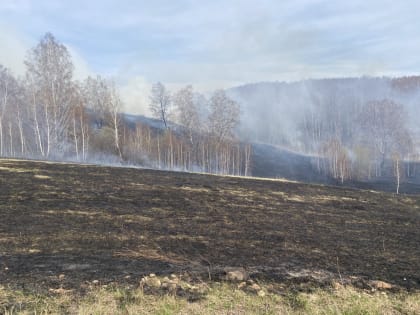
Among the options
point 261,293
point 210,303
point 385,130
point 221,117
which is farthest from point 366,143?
point 210,303

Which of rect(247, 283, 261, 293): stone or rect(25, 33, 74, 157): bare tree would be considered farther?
rect(25, 33, 74, 157): bare tree

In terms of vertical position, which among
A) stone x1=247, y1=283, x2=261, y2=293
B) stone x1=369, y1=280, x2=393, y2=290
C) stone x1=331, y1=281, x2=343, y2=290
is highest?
stone x1=247, y1=283, x2=261, y2=293

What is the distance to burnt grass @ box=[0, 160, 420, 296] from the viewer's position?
7289 millimetres

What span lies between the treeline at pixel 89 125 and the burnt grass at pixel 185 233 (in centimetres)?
2280

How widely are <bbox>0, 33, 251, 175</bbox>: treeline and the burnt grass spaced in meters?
22.8

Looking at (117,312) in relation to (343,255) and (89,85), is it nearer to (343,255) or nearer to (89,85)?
(343,255)

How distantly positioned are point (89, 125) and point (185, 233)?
158 feet

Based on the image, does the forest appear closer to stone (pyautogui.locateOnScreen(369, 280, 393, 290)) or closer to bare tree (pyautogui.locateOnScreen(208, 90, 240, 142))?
bare tree (pyautogui.locateOnScreen(208, 90, 240, 142))

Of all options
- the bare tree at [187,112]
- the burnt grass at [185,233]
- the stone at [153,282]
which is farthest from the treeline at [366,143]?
the stone at [153,282]

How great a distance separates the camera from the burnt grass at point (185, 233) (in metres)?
7.29

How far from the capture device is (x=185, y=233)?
10.4 meters

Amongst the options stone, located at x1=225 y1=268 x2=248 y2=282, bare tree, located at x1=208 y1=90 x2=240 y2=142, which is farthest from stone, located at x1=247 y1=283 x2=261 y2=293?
bare tree, located at x1=208 y1=90 x2=240 y2=142

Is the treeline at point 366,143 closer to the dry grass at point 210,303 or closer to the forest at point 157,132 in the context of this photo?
the forest at point 157,132

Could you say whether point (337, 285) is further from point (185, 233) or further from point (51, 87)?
point (51, 87)
